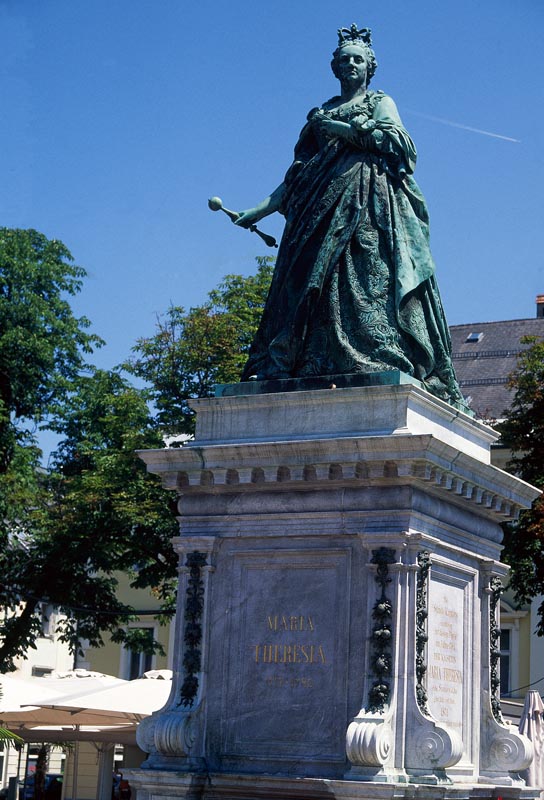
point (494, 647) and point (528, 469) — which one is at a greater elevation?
point (528, 469)

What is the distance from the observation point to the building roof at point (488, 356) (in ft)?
154

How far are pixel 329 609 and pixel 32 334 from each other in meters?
23.1

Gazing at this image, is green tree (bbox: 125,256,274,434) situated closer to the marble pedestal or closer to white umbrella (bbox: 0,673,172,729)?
white umbrella (bbox: 0,673,172,729)

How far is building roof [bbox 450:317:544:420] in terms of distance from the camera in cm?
4703

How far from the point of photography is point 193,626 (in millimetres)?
15266

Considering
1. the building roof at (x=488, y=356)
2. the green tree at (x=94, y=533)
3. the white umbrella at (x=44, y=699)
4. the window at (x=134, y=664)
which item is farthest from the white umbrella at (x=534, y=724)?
the window at (x=134, y=664)

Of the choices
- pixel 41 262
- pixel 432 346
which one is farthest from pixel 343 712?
pixel 41 262

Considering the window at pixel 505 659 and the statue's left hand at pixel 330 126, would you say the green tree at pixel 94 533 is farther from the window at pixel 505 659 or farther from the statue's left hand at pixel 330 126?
the statue's left hand at pixel 330 126

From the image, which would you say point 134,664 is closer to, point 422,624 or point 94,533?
point 94,533

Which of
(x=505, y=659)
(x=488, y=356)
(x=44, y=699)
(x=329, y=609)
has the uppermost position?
(x=488, y=356)

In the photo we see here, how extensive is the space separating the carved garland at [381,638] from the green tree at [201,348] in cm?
1815

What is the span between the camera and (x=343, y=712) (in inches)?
564

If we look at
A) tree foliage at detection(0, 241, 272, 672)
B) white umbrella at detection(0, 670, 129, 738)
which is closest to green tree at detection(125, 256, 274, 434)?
tree foliage at detection(0, 241, 272, 672)

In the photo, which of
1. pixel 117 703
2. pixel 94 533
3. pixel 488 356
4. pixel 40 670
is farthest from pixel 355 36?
pixel 40 670
